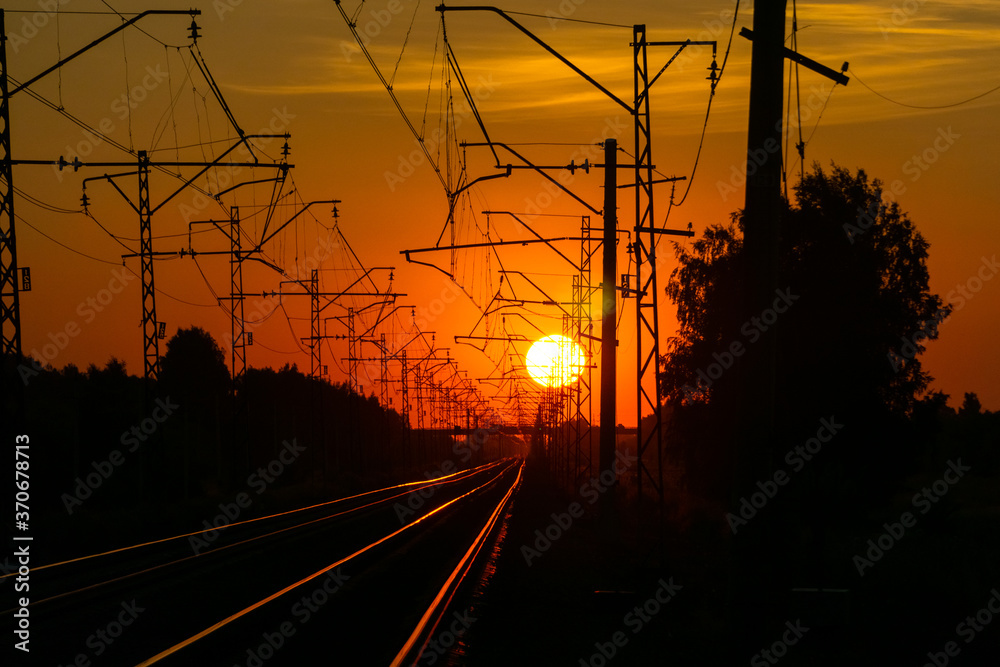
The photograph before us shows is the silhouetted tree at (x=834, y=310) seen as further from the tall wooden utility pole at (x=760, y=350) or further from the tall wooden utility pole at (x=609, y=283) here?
the tall wooden utility pole at (x=760, y=350)

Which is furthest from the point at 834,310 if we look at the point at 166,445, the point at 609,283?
the point at 166,445

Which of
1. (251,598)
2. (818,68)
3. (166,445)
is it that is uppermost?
(818,68)

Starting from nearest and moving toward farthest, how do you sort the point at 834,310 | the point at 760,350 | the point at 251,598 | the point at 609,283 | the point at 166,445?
the point at 760,350, the point at 251,598, the point at 609,283, the point at 834,310, the point at 166,445

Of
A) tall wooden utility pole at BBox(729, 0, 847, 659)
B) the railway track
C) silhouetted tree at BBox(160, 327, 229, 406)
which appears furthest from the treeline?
tall wooden utility pole at BBox(729, 0, 847, 659)

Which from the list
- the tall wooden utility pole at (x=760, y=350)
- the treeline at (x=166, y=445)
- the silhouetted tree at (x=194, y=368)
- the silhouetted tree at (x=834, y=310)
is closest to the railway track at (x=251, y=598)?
the tall wooden utility pole at (x=760, y=350)

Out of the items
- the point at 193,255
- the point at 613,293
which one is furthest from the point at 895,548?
the point at 193,255

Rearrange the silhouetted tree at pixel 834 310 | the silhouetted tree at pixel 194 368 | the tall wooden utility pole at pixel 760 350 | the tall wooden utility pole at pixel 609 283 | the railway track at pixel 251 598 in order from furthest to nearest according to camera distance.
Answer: the silhouetted tree at pixel 194 368 → the silhouetted tree at pixel 834 310 → the tall wooden utility pole at pixel 609 283 → the railway track at pixel 251 598 → the tall wooden utility pole at pixel 760 350

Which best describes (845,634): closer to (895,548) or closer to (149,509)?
(895,548)

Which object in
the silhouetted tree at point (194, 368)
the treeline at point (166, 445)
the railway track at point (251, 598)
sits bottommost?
the railway track at point (251, 598)

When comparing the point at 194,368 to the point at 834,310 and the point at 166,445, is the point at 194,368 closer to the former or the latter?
the point at 166,445

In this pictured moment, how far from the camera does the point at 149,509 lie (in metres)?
38.9

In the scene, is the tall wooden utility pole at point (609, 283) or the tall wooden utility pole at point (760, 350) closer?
the tall wooden utility pole at point (760, 350)

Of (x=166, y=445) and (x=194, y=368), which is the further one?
(x=194, y=368)

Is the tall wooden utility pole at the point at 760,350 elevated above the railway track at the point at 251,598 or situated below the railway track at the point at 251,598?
above
